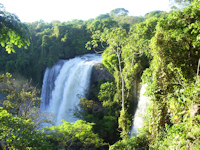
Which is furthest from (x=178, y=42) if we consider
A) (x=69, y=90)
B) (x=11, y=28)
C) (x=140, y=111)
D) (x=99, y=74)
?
(x=69, y=90)

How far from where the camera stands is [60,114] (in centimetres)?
1456

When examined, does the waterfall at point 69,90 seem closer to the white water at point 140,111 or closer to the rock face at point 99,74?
the rock face at point 99,74

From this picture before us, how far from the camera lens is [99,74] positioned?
47.3 ft

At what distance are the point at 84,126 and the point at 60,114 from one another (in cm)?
723

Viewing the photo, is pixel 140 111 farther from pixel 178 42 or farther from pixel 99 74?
pixel 99 74

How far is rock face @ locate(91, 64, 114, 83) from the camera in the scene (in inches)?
554

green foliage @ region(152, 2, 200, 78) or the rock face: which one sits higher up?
green foliage @ region(152, 2, 200, 78)

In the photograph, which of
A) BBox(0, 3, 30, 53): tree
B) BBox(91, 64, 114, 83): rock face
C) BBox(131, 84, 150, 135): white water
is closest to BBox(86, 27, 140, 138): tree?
BBox(131, 84, 150, 135): white water

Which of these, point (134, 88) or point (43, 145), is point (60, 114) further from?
point (43, 145)

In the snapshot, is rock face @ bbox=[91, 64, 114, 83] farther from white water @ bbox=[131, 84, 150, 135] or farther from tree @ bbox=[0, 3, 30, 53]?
tree @ bbox=[0, 3, 30, 53]

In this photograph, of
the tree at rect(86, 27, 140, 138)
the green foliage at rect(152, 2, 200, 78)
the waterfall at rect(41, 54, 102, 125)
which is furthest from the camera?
the waterfall at rect(41, 54, 102, 125)

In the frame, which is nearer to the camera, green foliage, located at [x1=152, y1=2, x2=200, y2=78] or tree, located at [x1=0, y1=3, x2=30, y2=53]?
tree, located at [x1=0, y1=3, x2=30, y2=53]

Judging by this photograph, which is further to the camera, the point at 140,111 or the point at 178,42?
the point at 140,111

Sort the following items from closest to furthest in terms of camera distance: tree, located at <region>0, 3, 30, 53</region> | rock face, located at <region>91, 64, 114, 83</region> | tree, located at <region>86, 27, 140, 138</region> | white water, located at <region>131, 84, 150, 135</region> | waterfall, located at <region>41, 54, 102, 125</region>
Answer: tree, located at <region>0, 3, 30, 53</region> → white water, located at <region>131, 84, 150, 135</region> → tree, located at <region>86, 27, 140, 138</region> → rock face, located at <region>91, 64, 114, 83</region> → waterfall, located at <region>41, 54, 102, 125</region>
